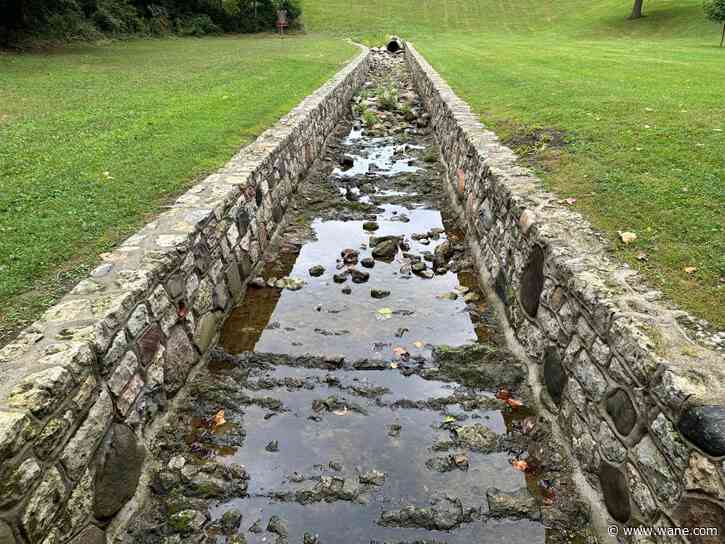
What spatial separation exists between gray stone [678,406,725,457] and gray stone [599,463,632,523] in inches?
29.0

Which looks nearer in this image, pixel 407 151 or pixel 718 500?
pixel 718 500

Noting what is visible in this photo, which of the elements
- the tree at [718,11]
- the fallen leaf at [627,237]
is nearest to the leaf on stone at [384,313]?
the fallen leaf at [627,237]

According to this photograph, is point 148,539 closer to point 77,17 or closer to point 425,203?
point 425,203

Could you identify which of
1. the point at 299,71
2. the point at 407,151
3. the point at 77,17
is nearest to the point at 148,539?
the point at 407,151

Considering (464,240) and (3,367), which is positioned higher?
(3,367)

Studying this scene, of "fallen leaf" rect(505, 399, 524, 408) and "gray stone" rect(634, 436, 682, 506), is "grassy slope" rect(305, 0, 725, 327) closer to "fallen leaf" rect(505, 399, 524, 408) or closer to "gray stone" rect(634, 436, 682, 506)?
"gray stone" rect(634, 436, 682, 506)

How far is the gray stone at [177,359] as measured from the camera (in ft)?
14.1

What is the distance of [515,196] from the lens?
18.4 ft

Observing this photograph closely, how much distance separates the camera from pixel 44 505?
2691mm

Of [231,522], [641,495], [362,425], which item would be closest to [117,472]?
[231,522]

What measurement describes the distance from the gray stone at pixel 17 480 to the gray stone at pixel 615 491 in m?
3.06

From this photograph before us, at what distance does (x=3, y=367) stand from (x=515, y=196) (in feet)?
14.8

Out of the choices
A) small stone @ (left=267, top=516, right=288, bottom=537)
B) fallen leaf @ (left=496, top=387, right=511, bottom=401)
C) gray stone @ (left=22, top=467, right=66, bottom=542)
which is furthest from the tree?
gray stone @ (left=22, top=467, right=66, bottom=542)

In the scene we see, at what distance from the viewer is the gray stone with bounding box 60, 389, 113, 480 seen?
2.92 metres
